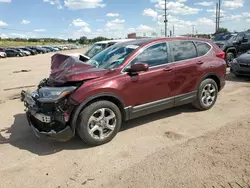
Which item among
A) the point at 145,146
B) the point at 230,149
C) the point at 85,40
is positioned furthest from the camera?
the point at 85,40

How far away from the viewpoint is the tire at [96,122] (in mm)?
3936

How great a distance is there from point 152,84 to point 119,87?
74 cm

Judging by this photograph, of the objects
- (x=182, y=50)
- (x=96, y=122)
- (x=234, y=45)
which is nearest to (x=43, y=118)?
(x=96, y=122)

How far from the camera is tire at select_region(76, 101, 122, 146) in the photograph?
12.9ft

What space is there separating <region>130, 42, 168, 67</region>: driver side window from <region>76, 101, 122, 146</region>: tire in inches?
38.7

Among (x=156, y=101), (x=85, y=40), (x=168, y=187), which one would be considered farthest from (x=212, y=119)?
→ (x=85, y=40)

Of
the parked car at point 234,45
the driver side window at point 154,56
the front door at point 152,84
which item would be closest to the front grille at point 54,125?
the front door at point 152,84

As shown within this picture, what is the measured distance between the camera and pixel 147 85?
4.58 meters

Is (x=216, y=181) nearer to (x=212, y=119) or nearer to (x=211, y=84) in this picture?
(x=212, y=119)

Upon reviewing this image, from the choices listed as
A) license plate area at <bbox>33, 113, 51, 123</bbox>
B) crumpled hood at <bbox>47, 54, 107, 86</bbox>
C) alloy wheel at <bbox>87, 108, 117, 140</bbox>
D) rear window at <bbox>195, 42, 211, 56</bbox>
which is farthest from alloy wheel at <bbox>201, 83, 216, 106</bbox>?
license plate area at <bbox>33, 113, 51, 123</bbox>

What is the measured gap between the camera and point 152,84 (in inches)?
183

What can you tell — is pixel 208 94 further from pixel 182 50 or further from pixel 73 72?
pixel 73 72

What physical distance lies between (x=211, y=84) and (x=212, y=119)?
→ 3.15ft

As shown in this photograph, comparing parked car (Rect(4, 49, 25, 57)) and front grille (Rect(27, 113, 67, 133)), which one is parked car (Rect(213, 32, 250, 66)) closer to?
front grille (Rect(27, 113, 67, 133))
